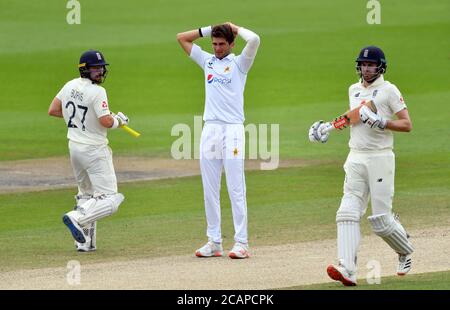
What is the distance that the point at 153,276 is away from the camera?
481 inches

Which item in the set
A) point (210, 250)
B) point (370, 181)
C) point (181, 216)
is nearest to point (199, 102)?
point (181, 216)

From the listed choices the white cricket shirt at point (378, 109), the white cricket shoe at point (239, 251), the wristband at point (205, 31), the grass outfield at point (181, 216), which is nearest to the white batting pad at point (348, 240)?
the white cricket shirt at point (378, 109)

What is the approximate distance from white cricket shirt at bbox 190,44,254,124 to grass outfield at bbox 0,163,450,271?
4.98 ft

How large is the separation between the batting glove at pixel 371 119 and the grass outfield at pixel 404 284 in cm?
137

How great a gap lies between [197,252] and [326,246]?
1427mm

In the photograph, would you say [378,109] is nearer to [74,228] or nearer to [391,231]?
[391,231]

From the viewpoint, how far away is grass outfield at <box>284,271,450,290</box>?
444 inches

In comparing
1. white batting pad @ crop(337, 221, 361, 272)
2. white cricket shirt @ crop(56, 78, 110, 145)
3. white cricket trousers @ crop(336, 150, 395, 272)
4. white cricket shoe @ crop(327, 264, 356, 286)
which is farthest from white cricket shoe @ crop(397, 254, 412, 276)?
white cricket shirt @ crop(56, 78, 110, 145)

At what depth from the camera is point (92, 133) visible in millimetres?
14008

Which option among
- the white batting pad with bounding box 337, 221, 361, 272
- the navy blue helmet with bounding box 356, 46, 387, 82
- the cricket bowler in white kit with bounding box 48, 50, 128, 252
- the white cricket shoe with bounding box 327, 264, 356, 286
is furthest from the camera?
the cricket bowler in white kit with bounding box 48, 50, 128, 252

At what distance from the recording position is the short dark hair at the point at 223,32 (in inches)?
522

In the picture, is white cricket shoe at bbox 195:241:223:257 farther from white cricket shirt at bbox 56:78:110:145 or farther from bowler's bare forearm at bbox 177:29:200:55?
bowler's bare forearm at bbox 177:29:200:55

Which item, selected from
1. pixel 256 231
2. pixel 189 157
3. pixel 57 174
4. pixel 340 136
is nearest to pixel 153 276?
pixel 256 231
